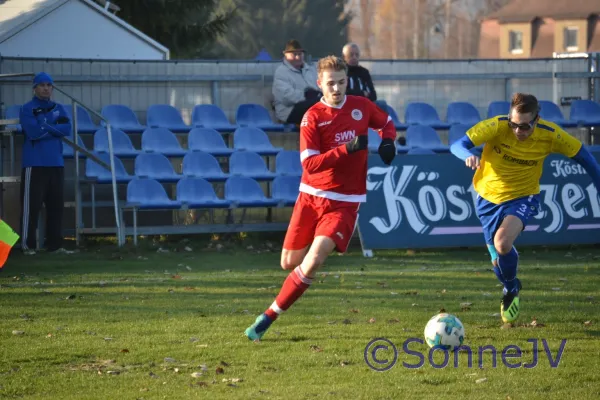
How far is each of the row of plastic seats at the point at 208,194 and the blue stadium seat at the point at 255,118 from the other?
144 cm

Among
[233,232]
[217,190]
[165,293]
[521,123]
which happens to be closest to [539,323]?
[521,123]

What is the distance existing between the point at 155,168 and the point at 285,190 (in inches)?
81.4

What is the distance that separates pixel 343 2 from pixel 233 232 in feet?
164

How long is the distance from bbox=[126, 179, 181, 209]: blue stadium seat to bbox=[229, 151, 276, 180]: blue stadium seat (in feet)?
3.94

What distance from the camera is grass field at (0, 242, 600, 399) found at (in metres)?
6.48

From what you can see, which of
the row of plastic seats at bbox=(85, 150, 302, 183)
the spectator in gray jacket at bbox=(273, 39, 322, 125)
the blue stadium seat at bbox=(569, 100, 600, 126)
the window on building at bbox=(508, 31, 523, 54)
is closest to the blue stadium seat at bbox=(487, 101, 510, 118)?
the blue stadium seat at bbox=(569, 100, 600, 126)

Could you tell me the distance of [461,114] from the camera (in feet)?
59.4

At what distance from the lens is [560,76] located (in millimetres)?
19453

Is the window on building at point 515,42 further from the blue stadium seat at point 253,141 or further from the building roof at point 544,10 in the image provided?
the blue stadium seat at point 253,141

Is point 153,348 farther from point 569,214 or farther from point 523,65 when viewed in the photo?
point 523,65

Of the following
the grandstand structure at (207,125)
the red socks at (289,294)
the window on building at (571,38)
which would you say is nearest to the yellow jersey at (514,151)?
the red socks at (289,294)

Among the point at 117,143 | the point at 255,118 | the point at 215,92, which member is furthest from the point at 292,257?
the point at 215,92

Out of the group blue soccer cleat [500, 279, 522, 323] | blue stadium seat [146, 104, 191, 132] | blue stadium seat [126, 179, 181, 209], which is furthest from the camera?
blue stadium seat [146, 104, 191, 132]

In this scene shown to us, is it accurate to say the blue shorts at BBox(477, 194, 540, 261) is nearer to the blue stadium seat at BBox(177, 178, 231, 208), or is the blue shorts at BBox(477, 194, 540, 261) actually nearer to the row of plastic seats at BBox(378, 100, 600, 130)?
the blue stadium seat at BBox(177, 178, 231, 208)
